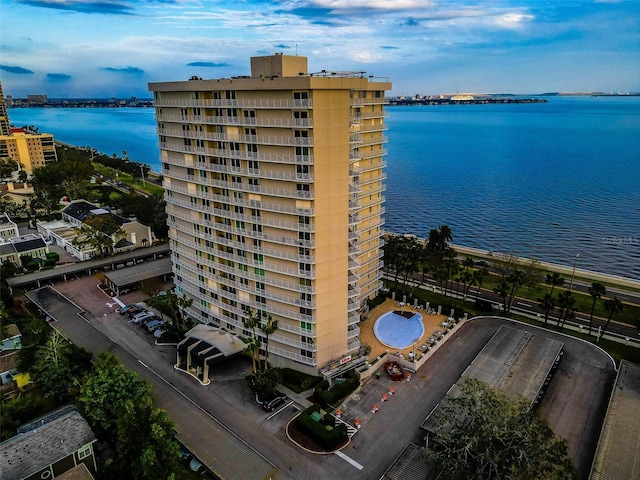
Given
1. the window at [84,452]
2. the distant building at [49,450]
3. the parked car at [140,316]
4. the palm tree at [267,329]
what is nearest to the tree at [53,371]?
the distant building at [49,450]

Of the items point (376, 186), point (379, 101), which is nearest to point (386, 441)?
point (376, 186)

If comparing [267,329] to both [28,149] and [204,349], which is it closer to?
[204,349]

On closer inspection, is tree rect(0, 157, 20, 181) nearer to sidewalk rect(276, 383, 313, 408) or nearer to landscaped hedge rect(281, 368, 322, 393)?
landscaped hedge rect(281, 368, 322, 393)

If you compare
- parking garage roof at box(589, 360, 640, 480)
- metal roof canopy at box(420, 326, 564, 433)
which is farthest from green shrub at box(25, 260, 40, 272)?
parking garage roof at box(589, 360, 640, 480)

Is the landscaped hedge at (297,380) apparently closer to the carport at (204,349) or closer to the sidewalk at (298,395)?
the sidewalk at (298,395)

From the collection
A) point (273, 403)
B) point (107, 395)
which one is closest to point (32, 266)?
point (107, 395)
